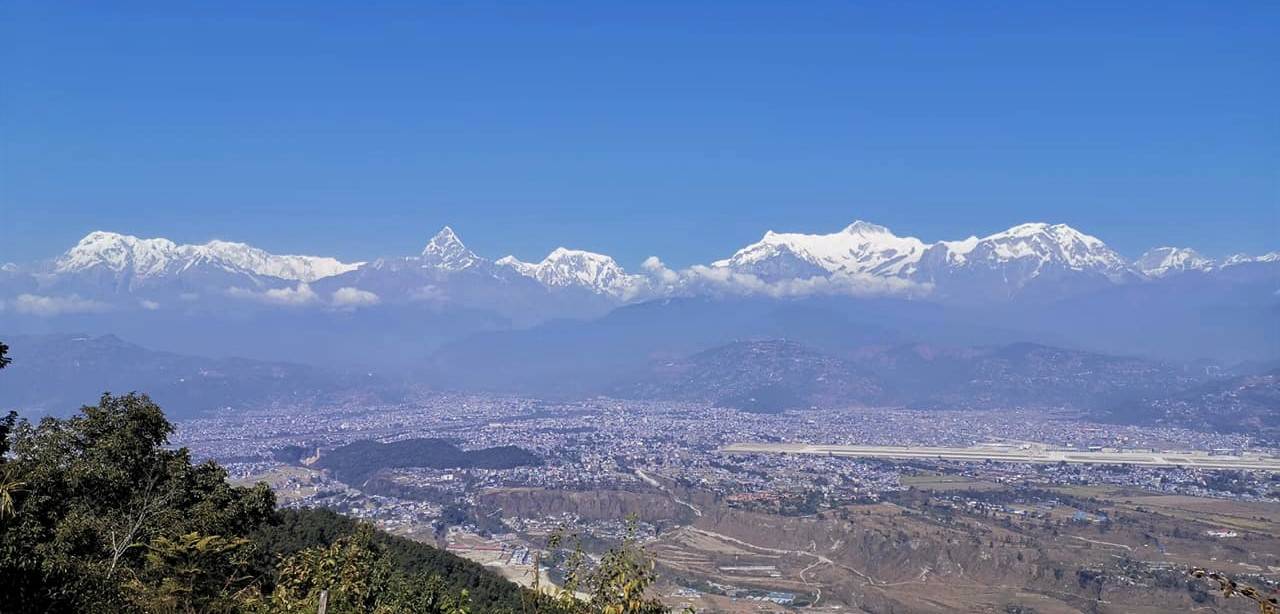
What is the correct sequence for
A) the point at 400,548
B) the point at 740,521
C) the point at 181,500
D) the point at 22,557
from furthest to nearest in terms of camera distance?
the point at 740,521
the point at 400,548
the point at 181,500
the point at 22,557

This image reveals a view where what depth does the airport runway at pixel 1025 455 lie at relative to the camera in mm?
90625

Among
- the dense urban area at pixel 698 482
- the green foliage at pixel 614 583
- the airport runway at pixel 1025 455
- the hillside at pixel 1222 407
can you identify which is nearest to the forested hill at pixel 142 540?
the green foliage at pixel 614 583

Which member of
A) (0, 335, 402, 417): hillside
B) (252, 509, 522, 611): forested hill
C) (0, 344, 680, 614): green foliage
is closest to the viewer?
(0, 344, 680, 614): green foliage

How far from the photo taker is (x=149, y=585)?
10844mm

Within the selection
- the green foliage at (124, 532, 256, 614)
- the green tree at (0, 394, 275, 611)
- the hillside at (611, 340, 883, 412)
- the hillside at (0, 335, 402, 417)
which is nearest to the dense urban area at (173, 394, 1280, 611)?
the green tree at (0, 394, 275, 611)

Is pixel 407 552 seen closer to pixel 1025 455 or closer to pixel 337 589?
pixel 337 589

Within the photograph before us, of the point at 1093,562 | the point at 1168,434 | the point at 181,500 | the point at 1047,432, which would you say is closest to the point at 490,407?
the point at 1047,432

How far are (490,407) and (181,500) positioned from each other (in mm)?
152281

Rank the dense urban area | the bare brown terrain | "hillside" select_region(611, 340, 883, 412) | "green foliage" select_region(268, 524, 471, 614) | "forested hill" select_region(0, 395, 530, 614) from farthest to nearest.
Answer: "hillside" select_region(611, 340, 883, 412) < the dense urban area < the bare brown terrain < "forested hill" select_region(0, 395, 530, 614) < "green foliage" select_region(268, 524, 471, 614)

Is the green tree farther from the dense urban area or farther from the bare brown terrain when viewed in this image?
the bare brown terrain

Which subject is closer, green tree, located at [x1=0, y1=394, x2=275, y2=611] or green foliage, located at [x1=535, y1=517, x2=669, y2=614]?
green foliage, located at [x1=535, y1=517, x2=669, y2=614]

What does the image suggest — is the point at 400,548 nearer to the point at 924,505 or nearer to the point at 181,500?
the point at 181,500

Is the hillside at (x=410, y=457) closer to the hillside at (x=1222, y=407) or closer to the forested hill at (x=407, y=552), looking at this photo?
the forested hill at (x=407, y=552)

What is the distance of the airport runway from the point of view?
90.6 m
